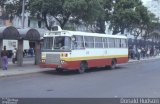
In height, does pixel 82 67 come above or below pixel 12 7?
below

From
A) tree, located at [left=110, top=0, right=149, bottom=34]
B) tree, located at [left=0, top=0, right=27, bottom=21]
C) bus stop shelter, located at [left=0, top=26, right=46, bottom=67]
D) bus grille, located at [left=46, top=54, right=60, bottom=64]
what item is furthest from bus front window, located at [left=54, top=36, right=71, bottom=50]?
tree, located at [left=110, top=0, right=149, bottom=34]

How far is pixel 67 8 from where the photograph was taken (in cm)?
2977

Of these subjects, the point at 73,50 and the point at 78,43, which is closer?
the point at 73,50

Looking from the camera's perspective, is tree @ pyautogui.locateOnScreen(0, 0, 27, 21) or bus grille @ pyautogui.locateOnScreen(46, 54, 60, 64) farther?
tree @ pyautogui.locateOnScreen(0, 0, 27, 21)

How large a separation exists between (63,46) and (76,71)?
329 centimetres

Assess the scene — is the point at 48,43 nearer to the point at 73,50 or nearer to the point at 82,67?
the point at 73,50

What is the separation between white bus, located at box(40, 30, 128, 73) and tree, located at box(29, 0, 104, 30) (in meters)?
3.12

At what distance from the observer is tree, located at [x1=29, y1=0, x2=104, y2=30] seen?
1171 inches

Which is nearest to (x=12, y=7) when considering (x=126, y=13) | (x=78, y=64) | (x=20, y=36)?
(x=20, y=36)

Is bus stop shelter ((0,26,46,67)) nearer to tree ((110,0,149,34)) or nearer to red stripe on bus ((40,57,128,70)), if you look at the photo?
red stripe on bus ((40,57,128,70))

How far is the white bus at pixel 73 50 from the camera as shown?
23.9 meters

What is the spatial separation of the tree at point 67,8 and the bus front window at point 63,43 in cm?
577

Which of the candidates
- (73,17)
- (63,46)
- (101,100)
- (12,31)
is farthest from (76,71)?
(101,100)

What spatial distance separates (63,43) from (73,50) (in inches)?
30.7
